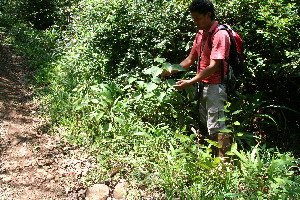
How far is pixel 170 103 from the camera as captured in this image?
3.80m

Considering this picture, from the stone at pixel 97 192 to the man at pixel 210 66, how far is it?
4.29ft

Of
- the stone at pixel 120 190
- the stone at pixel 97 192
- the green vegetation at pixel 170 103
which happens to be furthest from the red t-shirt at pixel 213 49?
the stone at pixel 97 192

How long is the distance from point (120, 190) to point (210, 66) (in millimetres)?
1536

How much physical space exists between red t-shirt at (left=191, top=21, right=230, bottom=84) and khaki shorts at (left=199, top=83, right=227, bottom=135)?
0.27 ft

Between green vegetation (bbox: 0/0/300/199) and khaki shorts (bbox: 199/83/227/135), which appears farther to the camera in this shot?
khaki shorts (bbox: 199/83/227/135)

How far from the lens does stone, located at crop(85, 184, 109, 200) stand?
2.87m

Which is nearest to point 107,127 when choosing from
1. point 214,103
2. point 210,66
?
point 214,103

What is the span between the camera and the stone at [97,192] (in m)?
2.87

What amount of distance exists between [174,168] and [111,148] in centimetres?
88

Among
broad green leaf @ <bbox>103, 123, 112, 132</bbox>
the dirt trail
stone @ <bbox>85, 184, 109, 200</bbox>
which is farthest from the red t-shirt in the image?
the dirt trail

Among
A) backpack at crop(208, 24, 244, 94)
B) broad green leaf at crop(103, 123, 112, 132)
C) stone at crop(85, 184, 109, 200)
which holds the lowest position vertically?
stone at crop(85, 184, 109, 200)

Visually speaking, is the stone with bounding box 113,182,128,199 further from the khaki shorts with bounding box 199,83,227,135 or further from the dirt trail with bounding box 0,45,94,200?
the khaki shorts with bounding box 199,83,227,135

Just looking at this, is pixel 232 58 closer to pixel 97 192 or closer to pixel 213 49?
pixel 213 49

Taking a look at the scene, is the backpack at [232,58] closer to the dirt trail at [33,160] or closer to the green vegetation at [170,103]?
the green vegetation at [170,103]
